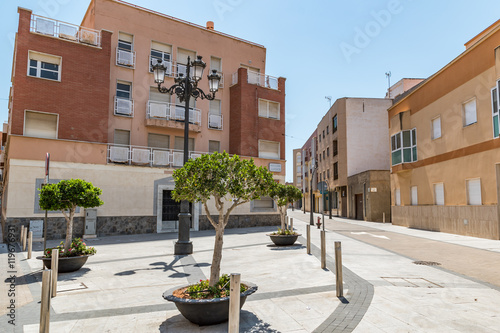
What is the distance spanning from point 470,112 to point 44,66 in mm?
21898

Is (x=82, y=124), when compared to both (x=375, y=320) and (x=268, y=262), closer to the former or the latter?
(x=268, y=262)

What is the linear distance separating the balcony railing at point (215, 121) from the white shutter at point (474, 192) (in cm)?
1555

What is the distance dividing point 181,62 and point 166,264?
16863mm

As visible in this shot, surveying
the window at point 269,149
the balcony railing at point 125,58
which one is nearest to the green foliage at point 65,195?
the balcony railing at point 125,58

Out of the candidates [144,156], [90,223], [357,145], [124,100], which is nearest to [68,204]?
[90,223]

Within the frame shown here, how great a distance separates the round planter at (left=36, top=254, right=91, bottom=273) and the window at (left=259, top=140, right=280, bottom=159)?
56.2 feet

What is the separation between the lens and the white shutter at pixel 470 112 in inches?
619

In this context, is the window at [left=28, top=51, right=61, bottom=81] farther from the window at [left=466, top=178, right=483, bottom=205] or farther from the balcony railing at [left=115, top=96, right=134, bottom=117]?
the window at [left=466, top=178, right=483, bottom=205]

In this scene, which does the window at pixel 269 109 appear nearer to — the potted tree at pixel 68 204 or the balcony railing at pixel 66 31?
the balcony railing at pixel 66 31

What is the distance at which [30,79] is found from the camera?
16.8m

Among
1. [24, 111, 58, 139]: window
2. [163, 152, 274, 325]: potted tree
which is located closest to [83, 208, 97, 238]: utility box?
[24, 111, 58, 139]: window

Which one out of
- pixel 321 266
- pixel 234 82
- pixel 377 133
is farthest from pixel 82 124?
pixel 377 133

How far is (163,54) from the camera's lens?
2231 cm

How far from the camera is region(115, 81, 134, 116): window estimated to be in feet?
65.6
